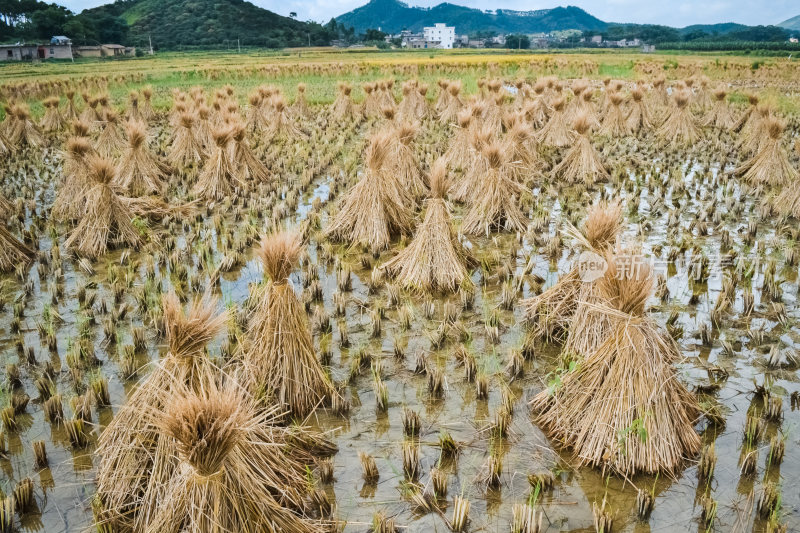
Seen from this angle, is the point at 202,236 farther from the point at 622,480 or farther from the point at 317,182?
the point at 622,480

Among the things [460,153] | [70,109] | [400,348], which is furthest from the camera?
[70,109]

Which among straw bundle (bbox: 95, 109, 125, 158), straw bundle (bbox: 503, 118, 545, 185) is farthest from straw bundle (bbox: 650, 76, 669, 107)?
straw bundle (bbox: 95, 109, 125, 158)

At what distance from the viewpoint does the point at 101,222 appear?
822cm

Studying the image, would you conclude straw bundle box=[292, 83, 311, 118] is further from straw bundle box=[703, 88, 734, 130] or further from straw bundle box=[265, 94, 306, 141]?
straw bundle box=[703, 88, 734, 130]

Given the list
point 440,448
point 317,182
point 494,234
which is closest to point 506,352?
point 440,448

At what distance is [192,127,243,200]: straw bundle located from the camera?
10875 millimetres

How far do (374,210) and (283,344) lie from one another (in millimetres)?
4209

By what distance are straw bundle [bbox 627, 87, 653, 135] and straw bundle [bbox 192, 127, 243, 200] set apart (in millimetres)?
12088

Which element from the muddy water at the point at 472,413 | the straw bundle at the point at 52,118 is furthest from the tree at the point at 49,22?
the muddy water at the point at 472,413

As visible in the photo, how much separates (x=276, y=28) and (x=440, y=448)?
3962 inches

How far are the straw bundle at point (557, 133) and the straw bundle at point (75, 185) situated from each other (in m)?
11.0

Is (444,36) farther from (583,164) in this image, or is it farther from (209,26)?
(583,164)

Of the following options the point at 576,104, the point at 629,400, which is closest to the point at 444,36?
the point at 576,104

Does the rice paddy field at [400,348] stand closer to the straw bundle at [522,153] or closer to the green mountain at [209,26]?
the straw bundle at [522,153]
